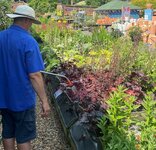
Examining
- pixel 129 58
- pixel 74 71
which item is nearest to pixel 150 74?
pixel 129 58

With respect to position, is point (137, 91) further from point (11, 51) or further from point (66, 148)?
point (11, 51)

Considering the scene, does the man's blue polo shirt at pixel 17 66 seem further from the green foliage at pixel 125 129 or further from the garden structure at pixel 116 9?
the garden structure at pixel 116 9

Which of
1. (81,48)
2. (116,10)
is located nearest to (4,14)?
A: (81,48)

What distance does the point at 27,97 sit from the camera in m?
3.33

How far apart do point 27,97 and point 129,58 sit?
293 cm

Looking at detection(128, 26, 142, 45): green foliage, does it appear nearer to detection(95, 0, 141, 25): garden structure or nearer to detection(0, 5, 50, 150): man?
detection(0, 5, 50, 150): man

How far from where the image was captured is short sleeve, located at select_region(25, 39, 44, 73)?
10.4 feet

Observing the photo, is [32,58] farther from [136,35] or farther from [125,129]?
[136,35]

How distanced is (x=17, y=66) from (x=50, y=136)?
1.89m

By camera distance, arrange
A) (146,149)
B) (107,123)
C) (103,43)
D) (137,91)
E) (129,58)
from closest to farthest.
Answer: (146,149)
(107,123)
(137,91)
(129,58)
(103,43)

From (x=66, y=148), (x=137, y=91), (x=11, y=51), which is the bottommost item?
(x=66, y=148)

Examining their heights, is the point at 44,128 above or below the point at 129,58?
below

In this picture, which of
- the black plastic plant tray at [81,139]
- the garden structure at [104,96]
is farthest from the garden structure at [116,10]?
the black plastic plant tray at [81,139]

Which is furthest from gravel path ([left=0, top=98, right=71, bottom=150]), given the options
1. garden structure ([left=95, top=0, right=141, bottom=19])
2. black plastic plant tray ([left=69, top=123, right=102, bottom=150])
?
garden structure ([left=95, top=0, right=141, bottom=19])
